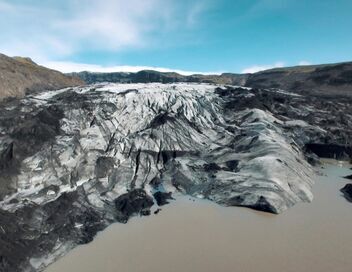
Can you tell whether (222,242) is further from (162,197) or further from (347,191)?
(347,191)

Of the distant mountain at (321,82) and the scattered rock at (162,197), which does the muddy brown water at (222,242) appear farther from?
the distant mountain at (321,82)

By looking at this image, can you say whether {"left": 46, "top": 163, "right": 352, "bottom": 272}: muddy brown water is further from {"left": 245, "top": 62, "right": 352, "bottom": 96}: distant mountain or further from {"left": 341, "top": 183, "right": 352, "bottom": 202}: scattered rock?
{"left": 245, "top": 62, "right": 352, "bottom": 96}: distant mountain

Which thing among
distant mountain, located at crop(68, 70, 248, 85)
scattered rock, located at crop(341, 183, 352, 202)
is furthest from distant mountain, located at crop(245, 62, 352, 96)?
scattered rock, located at crop(341, 183, 352, 202)

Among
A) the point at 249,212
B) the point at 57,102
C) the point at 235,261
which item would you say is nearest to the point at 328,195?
the point at 249,212

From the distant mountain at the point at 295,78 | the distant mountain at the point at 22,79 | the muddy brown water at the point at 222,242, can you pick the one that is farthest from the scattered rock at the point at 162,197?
the distant mountain at the point at 295,78

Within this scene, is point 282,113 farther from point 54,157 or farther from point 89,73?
point 89,73
